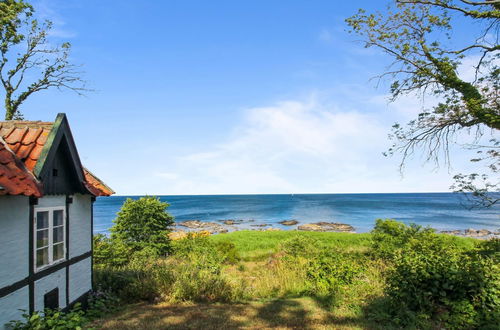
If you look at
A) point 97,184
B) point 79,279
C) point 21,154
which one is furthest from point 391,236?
point 21,154

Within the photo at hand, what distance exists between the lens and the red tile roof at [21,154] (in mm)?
5582

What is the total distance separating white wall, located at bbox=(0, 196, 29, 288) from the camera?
229 inches

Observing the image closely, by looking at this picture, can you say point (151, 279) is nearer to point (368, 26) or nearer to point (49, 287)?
point (49, 287)

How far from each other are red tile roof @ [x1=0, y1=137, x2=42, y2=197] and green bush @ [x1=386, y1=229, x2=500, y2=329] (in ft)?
26.1

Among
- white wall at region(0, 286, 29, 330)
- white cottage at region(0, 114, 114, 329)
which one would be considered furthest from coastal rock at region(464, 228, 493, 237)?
white wall at region(0, 286, 29, 330)

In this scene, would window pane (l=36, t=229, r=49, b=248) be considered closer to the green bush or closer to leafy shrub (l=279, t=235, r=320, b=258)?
the green bush

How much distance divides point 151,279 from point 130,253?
6311 mm

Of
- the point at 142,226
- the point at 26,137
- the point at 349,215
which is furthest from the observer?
the point at 349,215

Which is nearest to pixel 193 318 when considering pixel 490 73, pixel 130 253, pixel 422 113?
pixel 130 253

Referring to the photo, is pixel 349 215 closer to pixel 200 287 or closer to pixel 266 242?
pixel 266 242

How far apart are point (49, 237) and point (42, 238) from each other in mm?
175

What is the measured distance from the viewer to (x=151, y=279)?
10.1m

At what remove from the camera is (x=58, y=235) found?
8.00m

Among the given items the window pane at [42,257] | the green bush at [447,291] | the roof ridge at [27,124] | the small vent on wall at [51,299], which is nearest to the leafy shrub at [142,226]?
the small vent on wall at [51,299]
